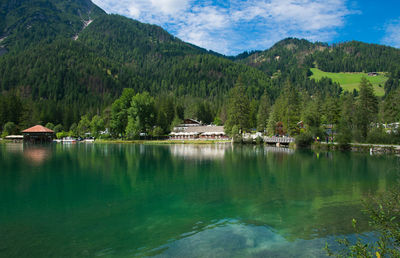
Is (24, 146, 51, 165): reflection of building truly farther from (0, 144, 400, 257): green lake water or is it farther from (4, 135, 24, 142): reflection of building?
(4, 135, 24, 142): reflection of building

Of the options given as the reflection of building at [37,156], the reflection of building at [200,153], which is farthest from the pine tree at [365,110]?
the reflection of building at [37,156]

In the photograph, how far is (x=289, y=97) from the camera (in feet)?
219

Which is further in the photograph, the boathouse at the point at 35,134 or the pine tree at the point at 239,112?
the boathouse at the point at 35,134

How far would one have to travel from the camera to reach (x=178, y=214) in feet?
44.7

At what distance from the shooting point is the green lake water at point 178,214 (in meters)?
9.69

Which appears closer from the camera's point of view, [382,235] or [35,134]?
[382,235]

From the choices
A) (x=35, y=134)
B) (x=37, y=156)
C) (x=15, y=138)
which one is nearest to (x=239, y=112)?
(x=37, y=156)

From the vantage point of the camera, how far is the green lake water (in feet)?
31.8

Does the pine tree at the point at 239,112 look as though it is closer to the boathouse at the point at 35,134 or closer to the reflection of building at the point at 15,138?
the boathouse at the point at 35,134

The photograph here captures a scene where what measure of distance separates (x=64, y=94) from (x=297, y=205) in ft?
578

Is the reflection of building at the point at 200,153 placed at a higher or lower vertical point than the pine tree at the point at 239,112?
lower

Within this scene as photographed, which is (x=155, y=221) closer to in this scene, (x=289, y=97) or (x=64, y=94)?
(x=289, y=97)

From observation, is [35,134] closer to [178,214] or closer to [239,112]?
[239,112]

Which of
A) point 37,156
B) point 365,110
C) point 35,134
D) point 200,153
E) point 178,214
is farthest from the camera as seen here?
point 35,134
